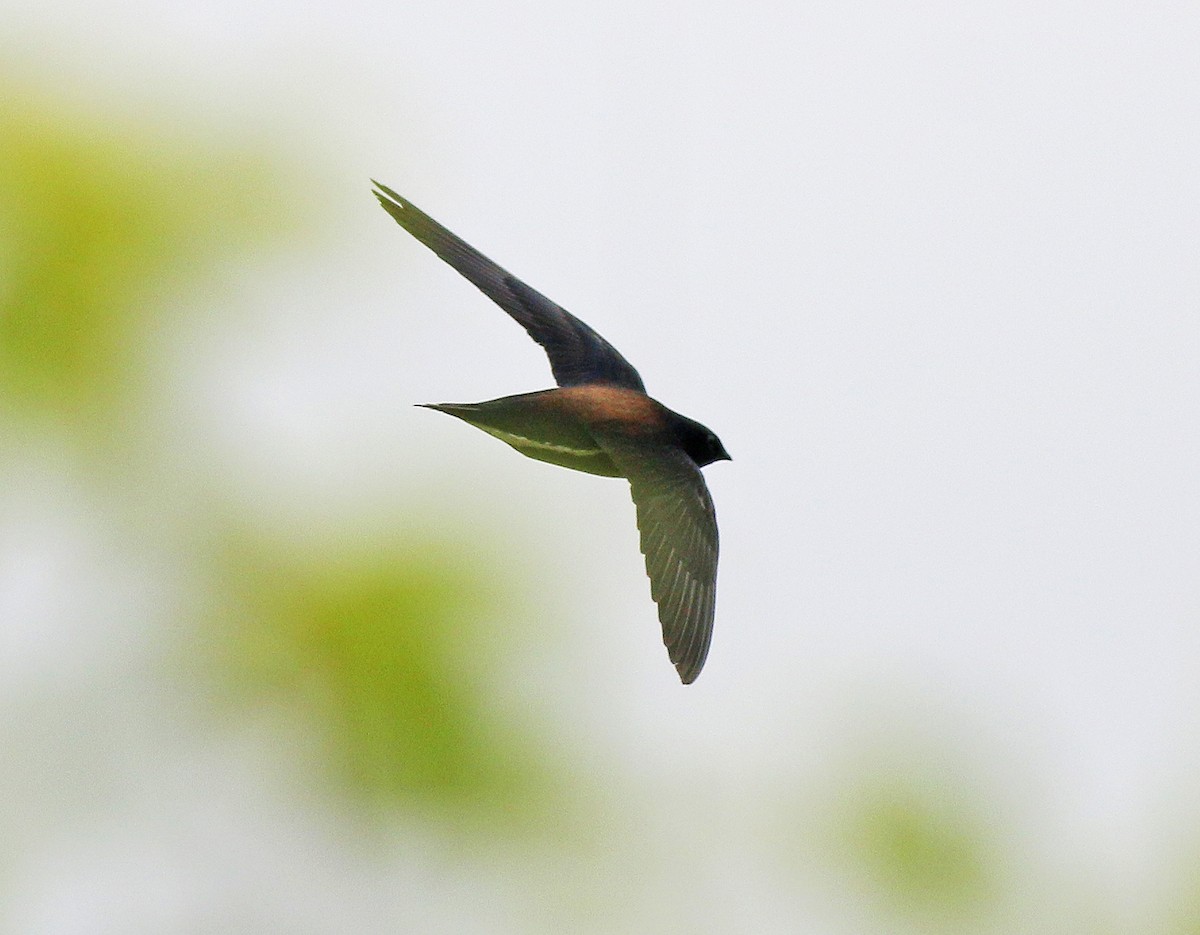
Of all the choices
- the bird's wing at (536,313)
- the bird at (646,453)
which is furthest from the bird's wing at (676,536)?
the bird's wing at (536,313)

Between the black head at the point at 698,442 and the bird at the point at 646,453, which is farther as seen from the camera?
the black head at the point at 698,442

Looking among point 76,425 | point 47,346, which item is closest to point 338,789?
point 76,425

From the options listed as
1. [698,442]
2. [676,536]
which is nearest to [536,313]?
[698,442]

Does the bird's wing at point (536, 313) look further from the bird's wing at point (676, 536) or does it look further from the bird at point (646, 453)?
the bird's wing at point (676, 536)

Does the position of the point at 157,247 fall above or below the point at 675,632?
above

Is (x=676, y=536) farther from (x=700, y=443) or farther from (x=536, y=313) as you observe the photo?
(x=536, y=313)

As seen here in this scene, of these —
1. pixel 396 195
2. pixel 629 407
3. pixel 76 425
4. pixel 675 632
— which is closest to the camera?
pixel 675 632

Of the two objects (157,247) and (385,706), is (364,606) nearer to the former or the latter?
(385,706)
